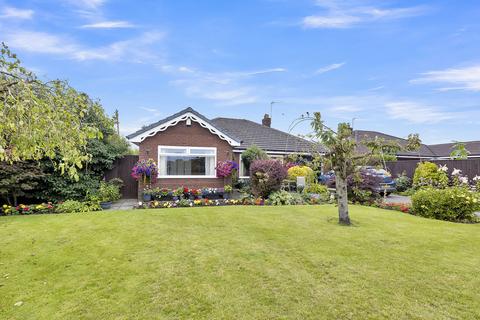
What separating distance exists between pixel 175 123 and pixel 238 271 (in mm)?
10973

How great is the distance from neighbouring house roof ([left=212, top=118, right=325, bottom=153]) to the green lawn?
11.6 meters

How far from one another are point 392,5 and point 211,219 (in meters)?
9.59

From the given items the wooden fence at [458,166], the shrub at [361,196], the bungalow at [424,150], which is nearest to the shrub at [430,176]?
the wooden fence at [458,166]

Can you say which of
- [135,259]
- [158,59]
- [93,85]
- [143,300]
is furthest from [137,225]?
[93,85]

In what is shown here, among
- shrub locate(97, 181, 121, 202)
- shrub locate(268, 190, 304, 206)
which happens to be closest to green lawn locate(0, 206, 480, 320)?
shrub locate(97, 181, 121, 202)

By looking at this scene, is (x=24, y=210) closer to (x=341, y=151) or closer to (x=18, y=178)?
(x=18, y=178)

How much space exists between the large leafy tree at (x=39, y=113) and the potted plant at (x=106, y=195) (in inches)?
297

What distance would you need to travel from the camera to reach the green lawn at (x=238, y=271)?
3.21 metres

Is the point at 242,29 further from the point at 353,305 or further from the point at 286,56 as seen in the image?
the point at 353,305

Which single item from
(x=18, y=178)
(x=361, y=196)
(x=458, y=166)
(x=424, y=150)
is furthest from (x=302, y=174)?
(x=424, y=150)

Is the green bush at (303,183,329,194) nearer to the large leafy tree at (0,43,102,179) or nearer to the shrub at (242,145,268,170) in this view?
the shrub at (242,145,268,170)

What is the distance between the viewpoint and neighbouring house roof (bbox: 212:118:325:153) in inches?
749

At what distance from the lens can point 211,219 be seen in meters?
8.26

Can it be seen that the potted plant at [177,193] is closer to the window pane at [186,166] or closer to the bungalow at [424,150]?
the window pane at [186,166]
